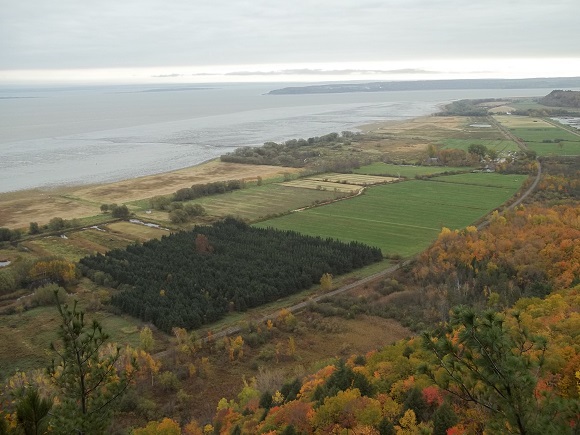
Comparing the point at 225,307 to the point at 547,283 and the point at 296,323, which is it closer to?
the point at 296,323

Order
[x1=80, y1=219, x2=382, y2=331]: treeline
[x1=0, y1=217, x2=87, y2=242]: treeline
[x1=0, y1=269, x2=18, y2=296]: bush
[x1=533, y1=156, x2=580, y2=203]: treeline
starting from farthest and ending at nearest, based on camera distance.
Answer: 1. [x1=533, y1=156, x2=580, y2=203]: treeline
2. [x1=0, y1=217, x2=87, y2=242]: treeline
3. [x1=0, y1=269, x2=18, y2=296]: bush
4. [x1=80, y1=219, x2=382, y2=331]: treeline

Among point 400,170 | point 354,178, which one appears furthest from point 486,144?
point 354,178

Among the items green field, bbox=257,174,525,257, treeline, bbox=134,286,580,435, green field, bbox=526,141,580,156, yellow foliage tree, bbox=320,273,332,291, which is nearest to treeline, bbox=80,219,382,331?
yellow foliage tree, bbox=320,273,332,291

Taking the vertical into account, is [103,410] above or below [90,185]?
above

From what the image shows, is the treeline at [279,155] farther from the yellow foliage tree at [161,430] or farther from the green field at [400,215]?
the yellow foliage tree at [161,430]

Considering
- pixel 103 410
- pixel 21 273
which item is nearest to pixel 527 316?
pixel 103 410

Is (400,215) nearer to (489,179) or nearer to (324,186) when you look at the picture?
(324,186)

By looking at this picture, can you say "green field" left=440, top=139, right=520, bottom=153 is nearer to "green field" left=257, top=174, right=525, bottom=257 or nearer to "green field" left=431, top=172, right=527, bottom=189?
"green field" left=431, top=172, right=527, bottom=189
